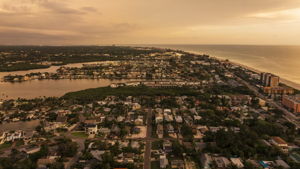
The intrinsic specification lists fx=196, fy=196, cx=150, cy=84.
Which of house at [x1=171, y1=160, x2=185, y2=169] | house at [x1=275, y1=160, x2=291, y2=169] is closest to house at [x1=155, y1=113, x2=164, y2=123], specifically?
house at [x1=171, y1=160, x2=185, y2=169]

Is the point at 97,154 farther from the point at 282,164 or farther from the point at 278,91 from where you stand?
the point at 278,91

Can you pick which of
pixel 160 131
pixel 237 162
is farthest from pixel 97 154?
pixel 237 162

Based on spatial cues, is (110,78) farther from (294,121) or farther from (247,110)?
(294,121)

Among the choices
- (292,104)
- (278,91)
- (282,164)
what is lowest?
(282,164)

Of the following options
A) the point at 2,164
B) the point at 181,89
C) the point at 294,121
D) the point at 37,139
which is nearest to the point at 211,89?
the point at 181,89

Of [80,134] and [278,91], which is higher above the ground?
[278,91]

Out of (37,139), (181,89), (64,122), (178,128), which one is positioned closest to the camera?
(37,139)

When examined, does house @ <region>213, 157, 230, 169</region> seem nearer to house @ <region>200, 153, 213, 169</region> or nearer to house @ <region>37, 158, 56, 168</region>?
house @ <region>200, 153, 213, 169</region>

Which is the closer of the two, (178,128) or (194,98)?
(178,128)

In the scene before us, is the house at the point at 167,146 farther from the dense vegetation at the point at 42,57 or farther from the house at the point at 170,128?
the dense vegetation at the point at 42,57
